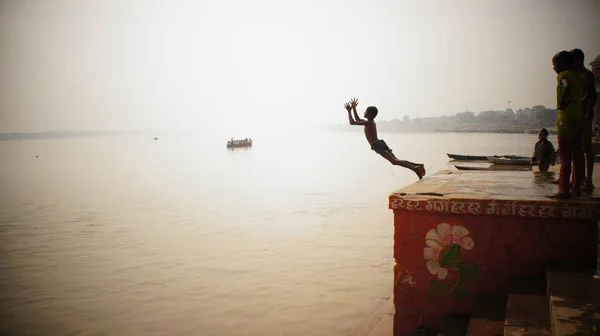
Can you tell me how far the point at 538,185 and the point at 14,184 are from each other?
4017 cm

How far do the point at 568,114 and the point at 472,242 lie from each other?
Result: 1.75m

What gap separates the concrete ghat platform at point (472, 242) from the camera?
15.7 feet

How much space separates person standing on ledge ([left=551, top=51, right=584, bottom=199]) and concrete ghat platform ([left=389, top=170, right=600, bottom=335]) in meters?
0.44

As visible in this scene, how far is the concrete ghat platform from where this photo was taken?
4.79m

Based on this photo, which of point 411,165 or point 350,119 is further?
point 411,165

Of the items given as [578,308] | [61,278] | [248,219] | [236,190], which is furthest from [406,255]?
[236,190]

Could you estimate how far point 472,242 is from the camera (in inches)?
204

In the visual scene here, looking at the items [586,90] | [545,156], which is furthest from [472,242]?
[545,156]

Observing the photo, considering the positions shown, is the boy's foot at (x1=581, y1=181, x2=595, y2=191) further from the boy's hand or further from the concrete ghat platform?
the boy's hand

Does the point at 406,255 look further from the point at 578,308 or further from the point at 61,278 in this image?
the point at 61,278

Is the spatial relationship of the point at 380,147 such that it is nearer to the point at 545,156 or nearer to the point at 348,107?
the point at 348,107

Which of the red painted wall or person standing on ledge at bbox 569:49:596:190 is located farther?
person standing on ledge at bbox 569:49:596:190

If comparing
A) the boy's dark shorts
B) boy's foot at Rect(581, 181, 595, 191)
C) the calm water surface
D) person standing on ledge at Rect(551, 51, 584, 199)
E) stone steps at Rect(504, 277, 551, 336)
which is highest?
person standing on ledge at Rect(551, 51, 584, 199)

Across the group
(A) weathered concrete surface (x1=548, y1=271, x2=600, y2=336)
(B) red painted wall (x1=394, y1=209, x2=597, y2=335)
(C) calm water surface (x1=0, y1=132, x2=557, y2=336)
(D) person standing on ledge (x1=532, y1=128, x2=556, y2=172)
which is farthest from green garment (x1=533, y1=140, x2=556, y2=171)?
(A) weathered concrete surface (x1=548, y1=271, x2=600, y2=336)
